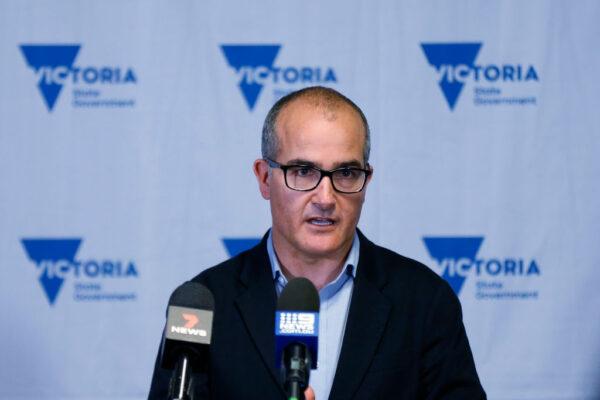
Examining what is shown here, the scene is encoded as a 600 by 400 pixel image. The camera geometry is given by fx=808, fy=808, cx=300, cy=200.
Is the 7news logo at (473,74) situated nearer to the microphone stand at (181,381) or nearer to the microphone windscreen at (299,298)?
Result: the microphone windscreen at (299,298)

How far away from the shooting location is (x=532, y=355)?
3480mm

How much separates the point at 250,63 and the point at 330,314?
5.73 ft

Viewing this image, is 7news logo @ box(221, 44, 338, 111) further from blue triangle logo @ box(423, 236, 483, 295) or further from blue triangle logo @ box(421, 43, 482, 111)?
blue triangle logo @ box(423, 236, 483, 295)

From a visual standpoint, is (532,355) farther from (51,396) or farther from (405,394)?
(51,396)

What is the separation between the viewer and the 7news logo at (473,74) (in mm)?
3551

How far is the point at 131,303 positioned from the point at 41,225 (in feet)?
1.71

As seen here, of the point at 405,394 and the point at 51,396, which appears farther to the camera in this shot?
the point at 51,396

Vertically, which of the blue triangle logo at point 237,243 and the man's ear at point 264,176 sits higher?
the man's ear at point 264,176

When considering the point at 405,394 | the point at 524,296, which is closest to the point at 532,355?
the point at 524,296

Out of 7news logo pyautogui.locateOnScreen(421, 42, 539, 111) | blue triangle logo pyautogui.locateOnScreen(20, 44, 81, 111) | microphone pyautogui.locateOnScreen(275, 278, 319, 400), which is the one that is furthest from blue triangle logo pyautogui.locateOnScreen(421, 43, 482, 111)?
microphone pyautogui.locateOnScreen(275, 278, 319, 400)

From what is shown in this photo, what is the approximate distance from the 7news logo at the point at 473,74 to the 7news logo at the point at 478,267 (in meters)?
0.60

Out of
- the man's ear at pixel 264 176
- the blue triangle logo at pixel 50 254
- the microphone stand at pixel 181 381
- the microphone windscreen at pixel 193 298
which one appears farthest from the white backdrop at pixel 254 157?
the microphone stand at pixel 181 381

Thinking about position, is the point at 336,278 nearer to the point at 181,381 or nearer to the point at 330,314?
the point at 330,314

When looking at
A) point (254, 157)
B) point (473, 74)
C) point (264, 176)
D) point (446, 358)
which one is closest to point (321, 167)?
point (264, 176)
